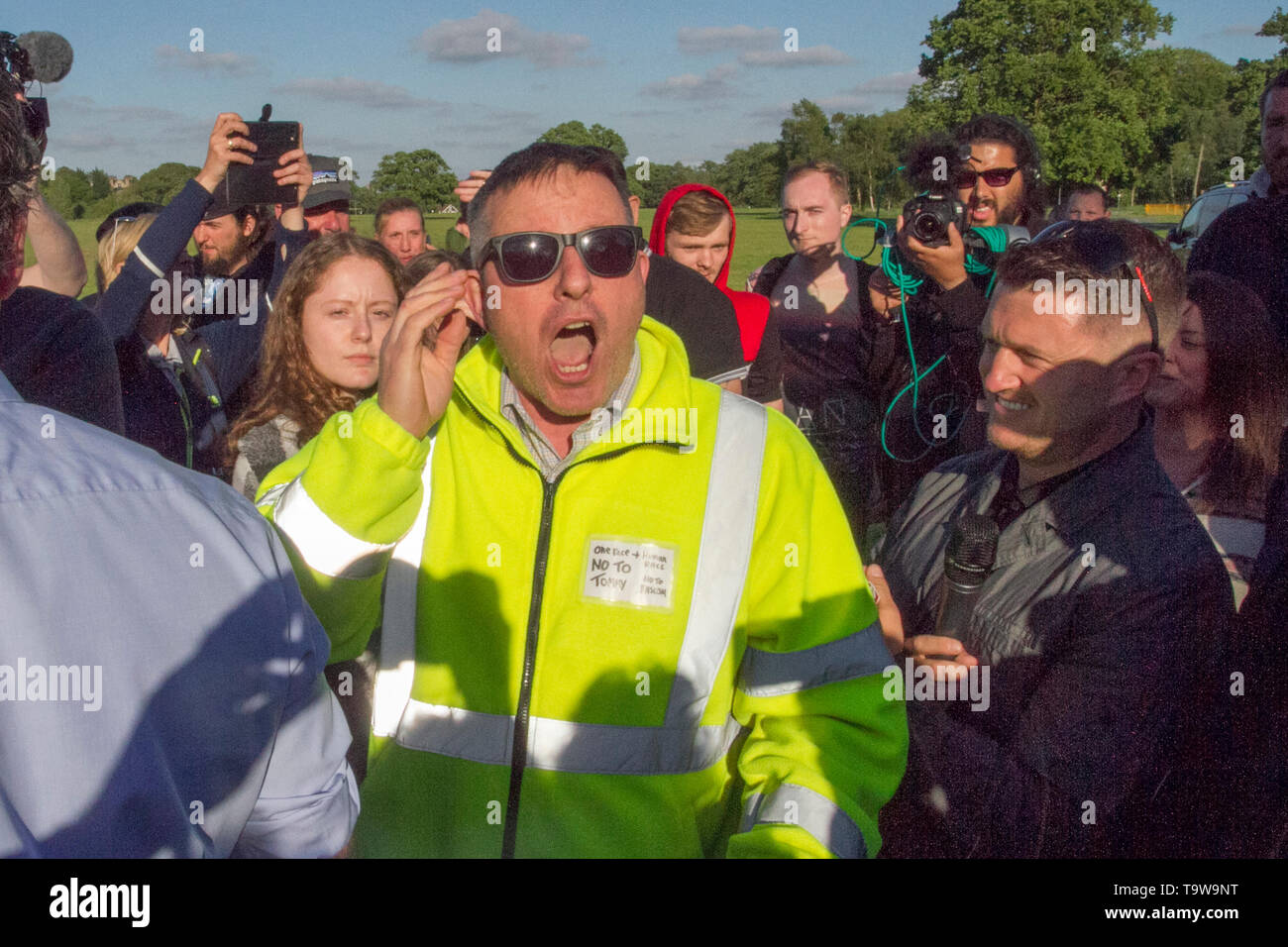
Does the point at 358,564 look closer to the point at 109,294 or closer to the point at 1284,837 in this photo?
the point at 1284,837

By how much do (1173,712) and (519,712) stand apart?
133 centimetres

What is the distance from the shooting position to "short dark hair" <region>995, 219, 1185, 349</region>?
226 centimetres

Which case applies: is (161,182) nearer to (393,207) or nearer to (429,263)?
(393,207)

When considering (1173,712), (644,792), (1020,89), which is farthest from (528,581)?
(1020,89)

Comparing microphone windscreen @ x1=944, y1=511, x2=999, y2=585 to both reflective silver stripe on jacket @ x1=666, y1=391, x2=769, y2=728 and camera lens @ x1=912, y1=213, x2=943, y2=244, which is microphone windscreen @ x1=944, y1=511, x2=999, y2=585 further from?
camera lens @ x1=912, y1=213, x2=943, y2=244

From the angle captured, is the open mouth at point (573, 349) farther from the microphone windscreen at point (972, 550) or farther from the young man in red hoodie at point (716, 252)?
the young man in red hoodie at point (716, 252)

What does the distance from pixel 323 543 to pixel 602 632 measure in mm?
526

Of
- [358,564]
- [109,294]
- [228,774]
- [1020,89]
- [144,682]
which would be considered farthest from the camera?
[1020,89]

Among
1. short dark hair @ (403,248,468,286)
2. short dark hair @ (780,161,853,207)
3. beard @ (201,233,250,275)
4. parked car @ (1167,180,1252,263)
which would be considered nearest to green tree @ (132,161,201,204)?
beard @ (201,233,250,275)

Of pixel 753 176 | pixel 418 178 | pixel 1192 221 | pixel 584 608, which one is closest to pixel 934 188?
pixel 584 608

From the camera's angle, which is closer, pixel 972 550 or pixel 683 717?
pixel 683 717

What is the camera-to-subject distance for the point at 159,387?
3482 mm

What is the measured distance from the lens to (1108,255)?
90.2 inches

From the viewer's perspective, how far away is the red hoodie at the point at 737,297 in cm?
440
